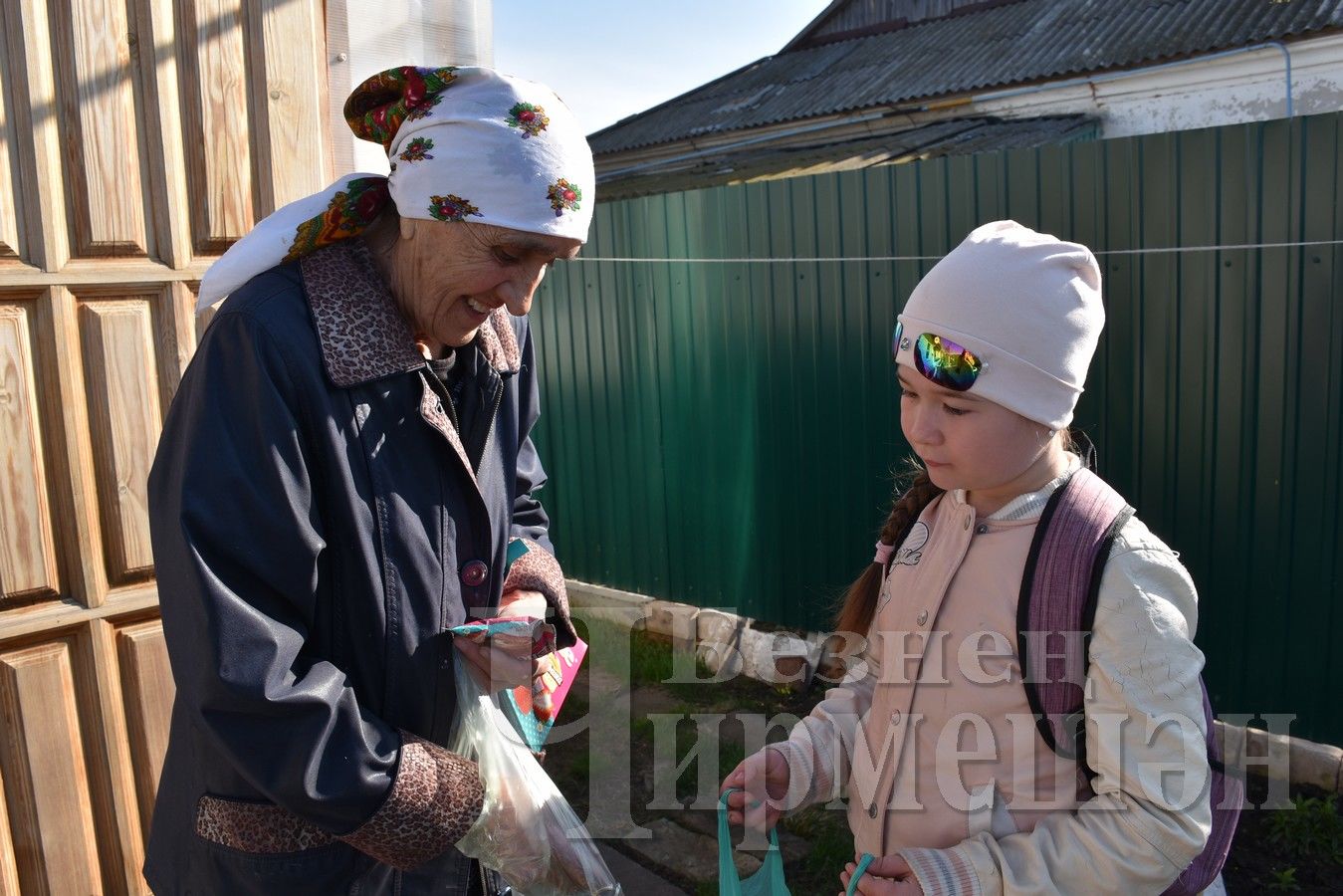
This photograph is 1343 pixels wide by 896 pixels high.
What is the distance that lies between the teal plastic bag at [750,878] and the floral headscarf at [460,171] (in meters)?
0.95

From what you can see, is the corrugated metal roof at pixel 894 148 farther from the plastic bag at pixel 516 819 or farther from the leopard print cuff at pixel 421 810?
the leopard print cuff at pixel 421 810

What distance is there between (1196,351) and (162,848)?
3.38 m

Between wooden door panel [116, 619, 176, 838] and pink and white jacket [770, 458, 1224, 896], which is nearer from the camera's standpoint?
pink and white jacket [770, 458, 1224, 896]

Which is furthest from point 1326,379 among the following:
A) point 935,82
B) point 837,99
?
point 837,99

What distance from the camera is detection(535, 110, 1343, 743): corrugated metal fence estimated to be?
11.1ft

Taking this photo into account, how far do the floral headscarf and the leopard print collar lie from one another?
1.6 inches

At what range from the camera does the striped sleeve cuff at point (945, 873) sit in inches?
53.1

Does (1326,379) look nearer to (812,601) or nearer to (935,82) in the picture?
(812,601)

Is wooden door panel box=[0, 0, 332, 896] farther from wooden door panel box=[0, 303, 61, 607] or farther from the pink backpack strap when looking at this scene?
the pink backpack strap

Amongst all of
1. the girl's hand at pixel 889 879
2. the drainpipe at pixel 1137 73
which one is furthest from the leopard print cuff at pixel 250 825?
the drainpipe at pixel 1137 73

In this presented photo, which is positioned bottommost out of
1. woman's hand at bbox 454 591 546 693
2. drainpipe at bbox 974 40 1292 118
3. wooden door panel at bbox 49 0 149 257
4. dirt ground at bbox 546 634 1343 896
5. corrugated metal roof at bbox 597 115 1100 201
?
dirt ground at bbox 546 634 1343 896

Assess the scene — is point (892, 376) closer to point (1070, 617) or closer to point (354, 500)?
point (1070, 617)

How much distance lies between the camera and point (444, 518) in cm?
156

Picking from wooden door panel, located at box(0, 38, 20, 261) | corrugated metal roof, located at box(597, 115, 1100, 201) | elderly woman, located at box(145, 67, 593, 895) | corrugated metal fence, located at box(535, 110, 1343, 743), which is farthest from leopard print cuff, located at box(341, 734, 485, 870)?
corrugated metal roof, located at box(597, 115, 1100, 201)
